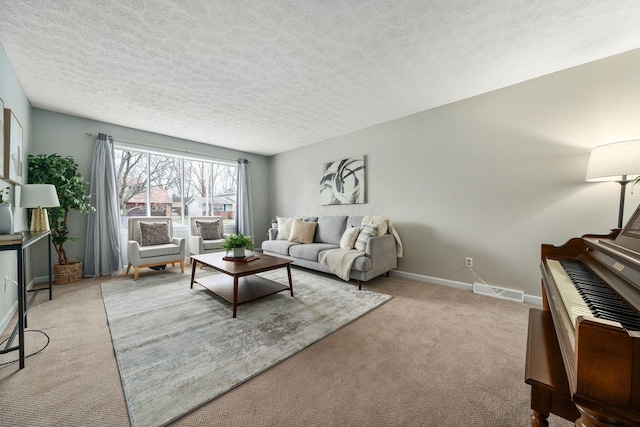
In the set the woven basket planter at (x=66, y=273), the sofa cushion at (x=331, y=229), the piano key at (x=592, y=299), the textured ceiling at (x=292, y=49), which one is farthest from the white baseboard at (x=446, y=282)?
the woven basket planter at (x=66, y=273)

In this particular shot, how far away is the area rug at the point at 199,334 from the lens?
1.30m

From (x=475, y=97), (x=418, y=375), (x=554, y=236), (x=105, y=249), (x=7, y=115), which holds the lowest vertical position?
(x=418, y=375)

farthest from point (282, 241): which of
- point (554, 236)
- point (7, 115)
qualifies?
point (554, 236)

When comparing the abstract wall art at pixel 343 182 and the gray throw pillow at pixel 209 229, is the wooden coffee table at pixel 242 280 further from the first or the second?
the abstract wall art at pixel 343 182

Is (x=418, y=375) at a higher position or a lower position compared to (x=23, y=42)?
lower

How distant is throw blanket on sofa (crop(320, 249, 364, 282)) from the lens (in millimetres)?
2983

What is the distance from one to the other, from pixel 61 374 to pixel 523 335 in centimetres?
313

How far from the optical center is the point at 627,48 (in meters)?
2.04

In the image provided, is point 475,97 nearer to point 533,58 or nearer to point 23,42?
point 533,58

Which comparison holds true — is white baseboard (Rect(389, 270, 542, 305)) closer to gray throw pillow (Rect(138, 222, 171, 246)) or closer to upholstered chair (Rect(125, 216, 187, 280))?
upholstered chair (Rect(125, 216, 187, 280))

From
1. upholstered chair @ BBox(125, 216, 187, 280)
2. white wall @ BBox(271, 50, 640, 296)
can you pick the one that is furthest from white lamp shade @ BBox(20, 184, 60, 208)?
white wall @ BBox(271, 50, 640, 296)

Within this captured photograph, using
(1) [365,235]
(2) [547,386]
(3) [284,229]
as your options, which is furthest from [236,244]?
(2) [547,386]

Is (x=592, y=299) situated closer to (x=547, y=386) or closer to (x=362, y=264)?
(x=547, y=386)

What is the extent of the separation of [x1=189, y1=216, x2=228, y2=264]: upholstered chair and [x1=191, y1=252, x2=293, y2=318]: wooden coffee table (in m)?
1.12
